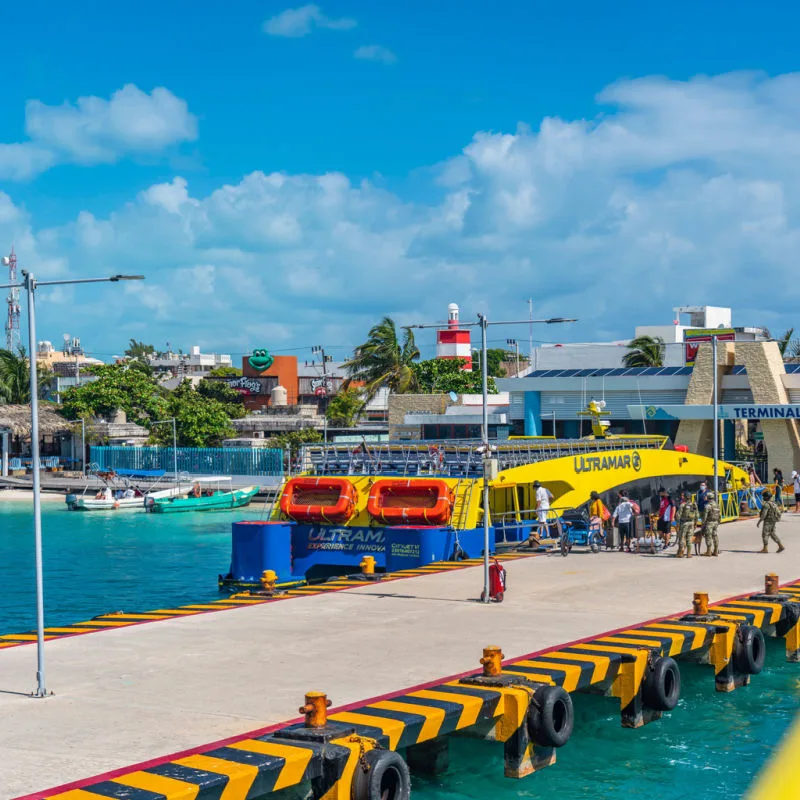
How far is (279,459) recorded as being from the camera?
73.2m

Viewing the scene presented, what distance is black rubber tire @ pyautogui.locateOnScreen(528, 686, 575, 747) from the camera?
1362 cm

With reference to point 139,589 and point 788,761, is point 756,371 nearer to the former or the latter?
point 139,589

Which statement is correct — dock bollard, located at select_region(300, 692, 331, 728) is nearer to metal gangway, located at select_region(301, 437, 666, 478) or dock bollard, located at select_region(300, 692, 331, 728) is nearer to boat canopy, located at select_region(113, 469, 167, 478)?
metal gangway, located at select_region(301, 437, 666, 478)

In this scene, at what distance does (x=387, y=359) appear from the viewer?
277ft

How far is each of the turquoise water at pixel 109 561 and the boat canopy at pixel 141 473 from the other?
958cm

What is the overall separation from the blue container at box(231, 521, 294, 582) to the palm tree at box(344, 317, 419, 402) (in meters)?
53.6

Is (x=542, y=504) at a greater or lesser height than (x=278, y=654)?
greater

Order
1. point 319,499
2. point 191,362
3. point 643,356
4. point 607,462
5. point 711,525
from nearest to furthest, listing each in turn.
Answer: point 711,525 → point 319,499 → point 607,462 → point 643,356 → point 191,362

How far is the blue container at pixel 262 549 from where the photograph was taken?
29.7 meters

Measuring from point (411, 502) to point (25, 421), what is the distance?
202 feet

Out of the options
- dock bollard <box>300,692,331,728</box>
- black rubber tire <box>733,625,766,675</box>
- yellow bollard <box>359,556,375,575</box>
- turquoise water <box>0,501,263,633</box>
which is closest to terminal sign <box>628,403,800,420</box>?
turquoise water <box>0,501,263,633</box>

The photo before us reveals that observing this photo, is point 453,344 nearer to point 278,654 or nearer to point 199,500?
point 199,500

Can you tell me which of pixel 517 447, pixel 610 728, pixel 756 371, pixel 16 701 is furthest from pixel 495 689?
pixel 756 371

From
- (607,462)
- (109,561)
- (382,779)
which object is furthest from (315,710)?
(109,561)
